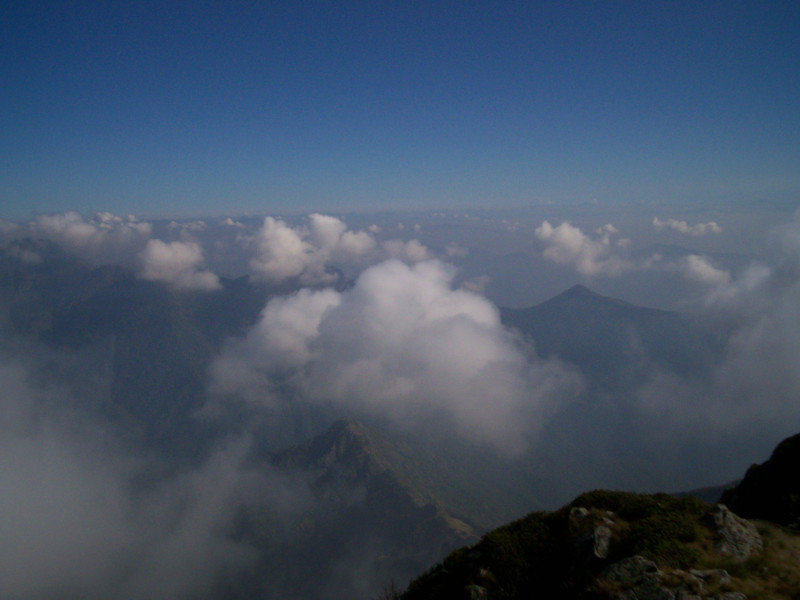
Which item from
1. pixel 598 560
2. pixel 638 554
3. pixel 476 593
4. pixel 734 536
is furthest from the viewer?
pixel 476 593

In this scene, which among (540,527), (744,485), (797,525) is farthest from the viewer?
(744,485)

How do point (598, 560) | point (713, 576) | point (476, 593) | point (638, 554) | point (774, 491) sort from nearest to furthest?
point (713, 576) < point (638, 554) < point (598, 560) < point (476, 593) < point (774, 491)

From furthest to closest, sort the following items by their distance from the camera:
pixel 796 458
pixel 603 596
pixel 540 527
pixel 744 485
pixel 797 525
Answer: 1. pixel 744 485
2. pixel 796 458
3. pixel 540 527
4. pixel 797 525
5. pixel 603 596

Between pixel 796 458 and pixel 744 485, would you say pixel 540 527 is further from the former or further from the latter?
pixel 796 458

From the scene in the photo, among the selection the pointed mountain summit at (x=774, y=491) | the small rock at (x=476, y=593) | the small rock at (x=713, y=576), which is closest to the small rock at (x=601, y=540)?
the small rock at (x=713, y=576)

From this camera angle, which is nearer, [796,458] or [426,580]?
[426,580]

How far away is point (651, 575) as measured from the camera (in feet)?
Result: 39.1

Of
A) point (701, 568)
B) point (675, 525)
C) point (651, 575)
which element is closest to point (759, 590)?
point (701, 568)

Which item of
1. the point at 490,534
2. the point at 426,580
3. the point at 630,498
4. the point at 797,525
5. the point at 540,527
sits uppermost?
the point at 797,525

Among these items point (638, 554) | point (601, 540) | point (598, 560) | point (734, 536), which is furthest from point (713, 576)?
point (598, 560)

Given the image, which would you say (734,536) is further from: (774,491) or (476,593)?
(476,593)

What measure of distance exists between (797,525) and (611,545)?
9438 mm

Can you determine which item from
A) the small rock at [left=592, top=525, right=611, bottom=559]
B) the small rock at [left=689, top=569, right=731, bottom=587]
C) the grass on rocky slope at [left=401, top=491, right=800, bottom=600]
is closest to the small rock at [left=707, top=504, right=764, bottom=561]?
the grass on rocky slope at [left=401, top=491, right=800, bottom=600]

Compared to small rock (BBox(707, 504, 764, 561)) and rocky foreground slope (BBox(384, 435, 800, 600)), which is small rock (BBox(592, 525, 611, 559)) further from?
small rock (BBox(707, 504, 764, 561))
